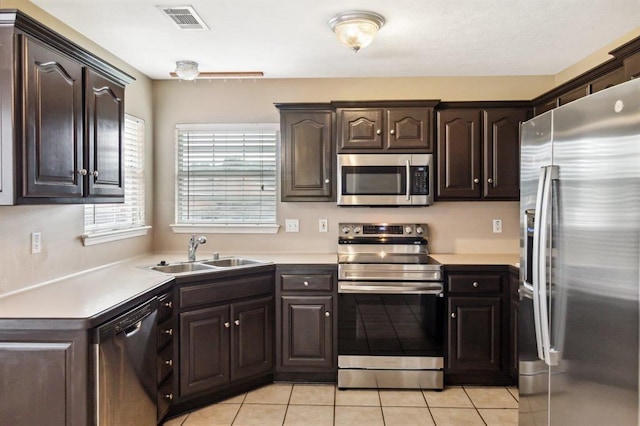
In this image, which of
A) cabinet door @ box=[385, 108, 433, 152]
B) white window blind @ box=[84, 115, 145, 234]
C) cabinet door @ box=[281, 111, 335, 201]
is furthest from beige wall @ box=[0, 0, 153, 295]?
cabinet door @ box=[385, 108, 433, 152]

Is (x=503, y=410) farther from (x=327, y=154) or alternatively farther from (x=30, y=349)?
(x=30, y=349)

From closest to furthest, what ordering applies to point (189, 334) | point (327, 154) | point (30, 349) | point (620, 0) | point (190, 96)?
1. point (30, 349)
2. point (620, 0)
3. point (189, 334)
4. point (327, 154)
5. point (190, 96)

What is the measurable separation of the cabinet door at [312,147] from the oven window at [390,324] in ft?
3.03

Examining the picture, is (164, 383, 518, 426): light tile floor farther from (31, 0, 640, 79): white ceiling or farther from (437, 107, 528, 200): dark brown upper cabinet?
(31, 0, 640, 79): white ceiling

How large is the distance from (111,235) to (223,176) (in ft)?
3.52

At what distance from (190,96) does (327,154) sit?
1.38m

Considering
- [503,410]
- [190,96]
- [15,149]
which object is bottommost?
[503,410]

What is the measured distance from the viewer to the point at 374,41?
2822 millimetres

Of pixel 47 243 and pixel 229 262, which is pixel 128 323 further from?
pixel 229 262

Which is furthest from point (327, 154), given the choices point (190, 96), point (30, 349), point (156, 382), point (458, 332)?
point (30, 349)

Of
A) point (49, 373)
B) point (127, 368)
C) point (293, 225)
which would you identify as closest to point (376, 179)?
point (293, 225)

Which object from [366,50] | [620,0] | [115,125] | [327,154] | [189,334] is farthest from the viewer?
[327,154]

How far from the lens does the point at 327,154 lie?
341 centimetres

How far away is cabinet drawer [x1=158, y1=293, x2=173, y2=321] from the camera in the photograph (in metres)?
2.42
